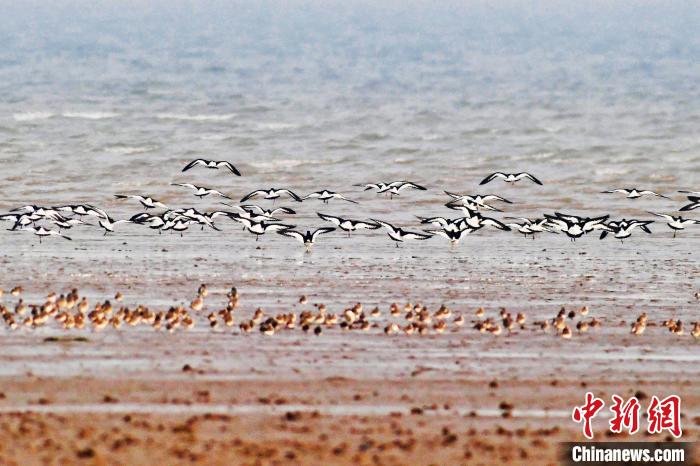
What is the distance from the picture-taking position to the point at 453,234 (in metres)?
31.0

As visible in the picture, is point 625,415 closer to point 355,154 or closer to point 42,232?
point 42,232

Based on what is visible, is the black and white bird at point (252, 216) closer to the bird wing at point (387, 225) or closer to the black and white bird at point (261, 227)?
the black and white bird at point (261, 227)

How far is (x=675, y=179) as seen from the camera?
45938 millimetres

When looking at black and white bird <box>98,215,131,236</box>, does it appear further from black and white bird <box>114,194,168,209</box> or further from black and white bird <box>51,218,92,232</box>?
black and white bird <box>114,194,168,209</box>

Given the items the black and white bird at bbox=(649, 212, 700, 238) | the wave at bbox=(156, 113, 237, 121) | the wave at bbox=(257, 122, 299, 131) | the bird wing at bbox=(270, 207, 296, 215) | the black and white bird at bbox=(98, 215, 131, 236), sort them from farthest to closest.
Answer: the wave at bbox=(156, 113, 237, 121), the wave at bbox=(257, 122, 299, 131), the bird wing at bbox=(270, 207, 296, 215), the black and white bird at bbox=(649, 212, 700, 238), the black and white bird at bbox=(98, 215, 131, 236)

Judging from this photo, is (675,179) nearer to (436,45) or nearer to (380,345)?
(380,345)

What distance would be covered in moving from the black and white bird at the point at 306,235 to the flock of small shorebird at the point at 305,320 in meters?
9.67

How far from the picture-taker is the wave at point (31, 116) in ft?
208

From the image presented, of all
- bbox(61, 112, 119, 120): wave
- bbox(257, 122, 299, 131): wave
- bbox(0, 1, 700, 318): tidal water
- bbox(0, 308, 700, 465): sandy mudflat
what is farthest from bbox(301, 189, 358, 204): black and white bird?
bbox(61, 112, 119, 120): wave

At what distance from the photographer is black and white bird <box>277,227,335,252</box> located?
100ft

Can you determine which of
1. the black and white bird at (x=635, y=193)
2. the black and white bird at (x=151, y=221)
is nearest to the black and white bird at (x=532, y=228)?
the black and white bird at (x=635, y=193)

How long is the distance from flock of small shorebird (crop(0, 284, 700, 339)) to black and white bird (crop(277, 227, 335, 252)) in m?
9.67

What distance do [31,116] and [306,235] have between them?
36183 millimetres

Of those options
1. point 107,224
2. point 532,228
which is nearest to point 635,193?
point 532,228
